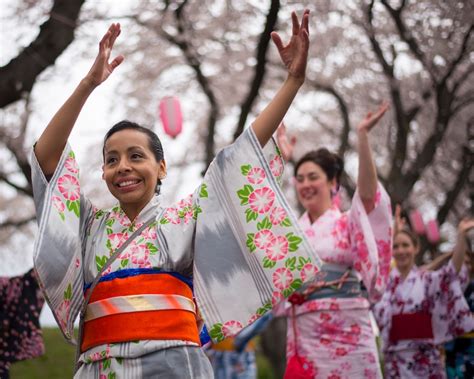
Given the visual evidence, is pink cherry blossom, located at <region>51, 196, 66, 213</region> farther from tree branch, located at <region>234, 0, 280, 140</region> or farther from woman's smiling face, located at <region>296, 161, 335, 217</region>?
tree branch, located at <region>234, 0, 280, 140</region>

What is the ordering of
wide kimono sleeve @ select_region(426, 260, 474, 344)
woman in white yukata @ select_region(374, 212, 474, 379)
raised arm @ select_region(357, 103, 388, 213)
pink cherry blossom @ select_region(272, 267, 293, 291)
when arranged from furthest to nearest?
1. wide kimono sleeve @ select_region(426, 260, 474, 344)
2. woman in white yukata @ select_region(374, 212, 474, 379)
3. raised arm @ select_region(357, 103, 388, 213)
4. pink cherry blossom @ select_region(272, 267, 293, 291)

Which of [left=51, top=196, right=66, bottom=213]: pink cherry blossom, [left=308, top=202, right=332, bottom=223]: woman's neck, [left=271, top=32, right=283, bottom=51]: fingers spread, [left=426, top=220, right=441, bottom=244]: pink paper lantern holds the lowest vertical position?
[left=51, top=196, right=66, bottom=213]: pink cherry blossom

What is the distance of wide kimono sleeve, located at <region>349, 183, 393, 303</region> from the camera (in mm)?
4000

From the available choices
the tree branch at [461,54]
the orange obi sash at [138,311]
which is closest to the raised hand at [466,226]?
the orange obi sash at [138,311]

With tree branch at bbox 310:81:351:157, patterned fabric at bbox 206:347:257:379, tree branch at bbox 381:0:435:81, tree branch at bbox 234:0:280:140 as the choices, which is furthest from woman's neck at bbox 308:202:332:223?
tree branch at bbox 310:81:351:157

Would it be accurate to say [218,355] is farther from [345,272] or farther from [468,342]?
[345,272]

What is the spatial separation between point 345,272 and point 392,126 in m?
9.43

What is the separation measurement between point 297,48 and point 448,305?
11.0ft

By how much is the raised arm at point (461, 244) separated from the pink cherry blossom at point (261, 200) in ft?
9.49

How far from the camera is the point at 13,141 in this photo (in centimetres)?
1107

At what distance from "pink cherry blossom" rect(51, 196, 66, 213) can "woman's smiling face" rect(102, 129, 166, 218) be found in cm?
21

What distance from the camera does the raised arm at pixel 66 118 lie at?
2473 mm

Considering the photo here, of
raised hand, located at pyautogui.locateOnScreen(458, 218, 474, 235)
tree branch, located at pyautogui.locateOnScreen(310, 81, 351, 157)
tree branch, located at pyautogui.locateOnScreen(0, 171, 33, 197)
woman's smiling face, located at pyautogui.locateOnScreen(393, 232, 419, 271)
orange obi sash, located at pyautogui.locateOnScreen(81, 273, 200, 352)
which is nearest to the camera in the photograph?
orange obi sash, located at pyautogui.locateOnScreen(81, 273, 200, 352)

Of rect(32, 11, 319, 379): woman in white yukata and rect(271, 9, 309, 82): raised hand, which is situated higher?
rect(271, 9, 309, 82): raised hand
